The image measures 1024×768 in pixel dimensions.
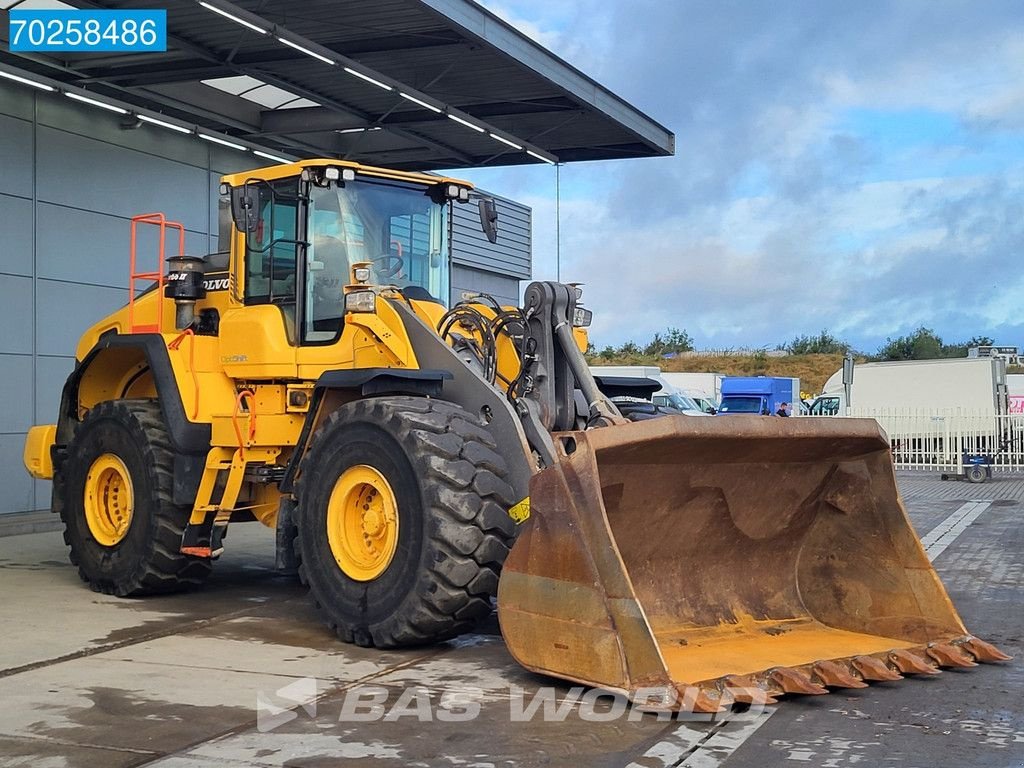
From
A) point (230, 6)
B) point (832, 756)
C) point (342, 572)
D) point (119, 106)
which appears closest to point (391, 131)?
point (119, 106)

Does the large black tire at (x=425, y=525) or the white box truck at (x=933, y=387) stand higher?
the white box truck at (x=933, y=387)

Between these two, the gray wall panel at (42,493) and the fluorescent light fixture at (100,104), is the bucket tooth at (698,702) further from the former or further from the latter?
the fluorescent light fixture at (100,104)

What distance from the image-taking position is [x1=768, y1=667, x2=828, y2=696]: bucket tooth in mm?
5945

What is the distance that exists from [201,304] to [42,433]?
2.30m

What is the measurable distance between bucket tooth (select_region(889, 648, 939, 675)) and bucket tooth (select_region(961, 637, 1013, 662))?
0.41 meters

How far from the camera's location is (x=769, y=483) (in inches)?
292

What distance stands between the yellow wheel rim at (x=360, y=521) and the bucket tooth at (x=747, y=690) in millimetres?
2381

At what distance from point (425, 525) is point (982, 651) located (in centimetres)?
321

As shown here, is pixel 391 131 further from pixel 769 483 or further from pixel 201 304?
pixel 769 483

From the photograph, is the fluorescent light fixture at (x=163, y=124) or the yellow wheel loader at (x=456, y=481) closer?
the yellow wheel loader at (x=456, y=481)

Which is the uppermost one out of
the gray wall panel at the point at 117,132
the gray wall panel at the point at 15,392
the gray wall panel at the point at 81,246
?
the gray wall panel at the point at 117,132

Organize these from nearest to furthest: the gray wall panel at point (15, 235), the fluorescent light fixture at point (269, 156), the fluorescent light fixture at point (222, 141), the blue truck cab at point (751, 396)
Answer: the gray wall panel at point (15, 235) < the fluorescent light fixture at point (222, 141) < the fluorescent light fixture at point (269, 156) < the blue truck cab at point (751, 396)

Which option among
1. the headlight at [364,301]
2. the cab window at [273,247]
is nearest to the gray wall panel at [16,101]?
the cab window at [273,247]

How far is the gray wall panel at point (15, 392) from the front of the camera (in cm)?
1429
